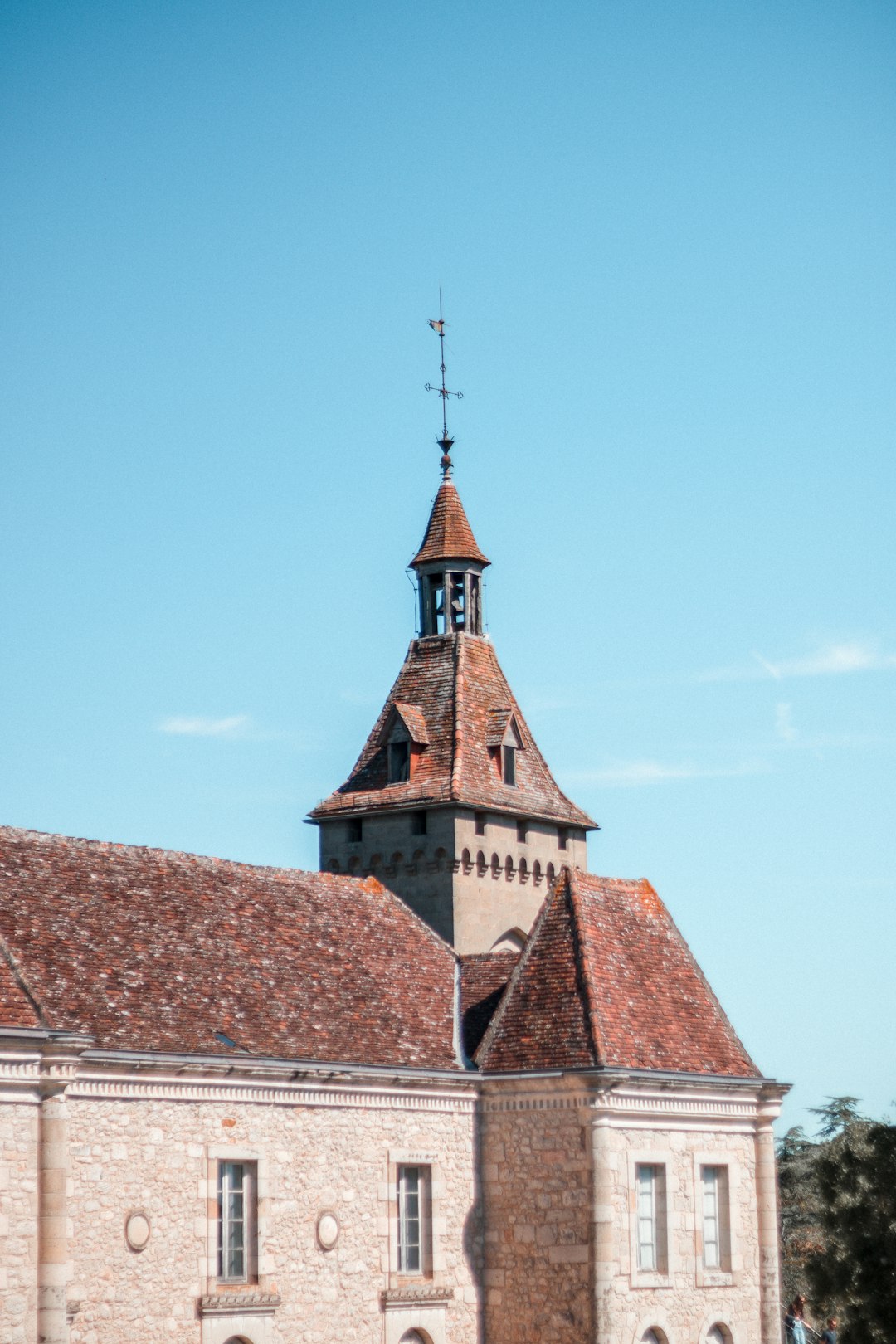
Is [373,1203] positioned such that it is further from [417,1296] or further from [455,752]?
[455,752]

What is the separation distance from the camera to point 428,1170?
33500 millimetres

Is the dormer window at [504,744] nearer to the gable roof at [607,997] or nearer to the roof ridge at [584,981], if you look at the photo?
the gable roof at [607,997]

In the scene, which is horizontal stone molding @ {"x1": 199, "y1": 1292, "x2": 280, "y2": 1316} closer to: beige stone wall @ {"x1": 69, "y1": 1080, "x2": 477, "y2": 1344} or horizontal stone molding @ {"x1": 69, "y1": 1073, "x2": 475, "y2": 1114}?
beige stone wall @ {"x1": 69, "y1": 1080, "x2": 477, "y2": 1344}

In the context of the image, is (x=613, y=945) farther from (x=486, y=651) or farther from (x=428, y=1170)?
(x=486, y=651)

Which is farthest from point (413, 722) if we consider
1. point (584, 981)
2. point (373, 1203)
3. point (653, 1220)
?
point (373, 1203)

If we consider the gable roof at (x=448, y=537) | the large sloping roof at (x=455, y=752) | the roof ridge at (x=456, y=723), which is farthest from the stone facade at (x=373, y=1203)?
the gable roof at (x=448, y=537)

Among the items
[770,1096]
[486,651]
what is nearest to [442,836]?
[486,651]

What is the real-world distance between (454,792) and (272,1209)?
37.8 ft

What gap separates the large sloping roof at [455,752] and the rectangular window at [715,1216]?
8.63 meters

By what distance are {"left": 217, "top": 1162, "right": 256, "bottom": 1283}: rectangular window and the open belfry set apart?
0.14 ft

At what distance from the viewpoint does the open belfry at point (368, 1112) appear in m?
28.3

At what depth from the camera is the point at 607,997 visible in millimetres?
34938

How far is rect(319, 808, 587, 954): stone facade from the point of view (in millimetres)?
40125

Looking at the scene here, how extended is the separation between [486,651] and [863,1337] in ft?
51.8
